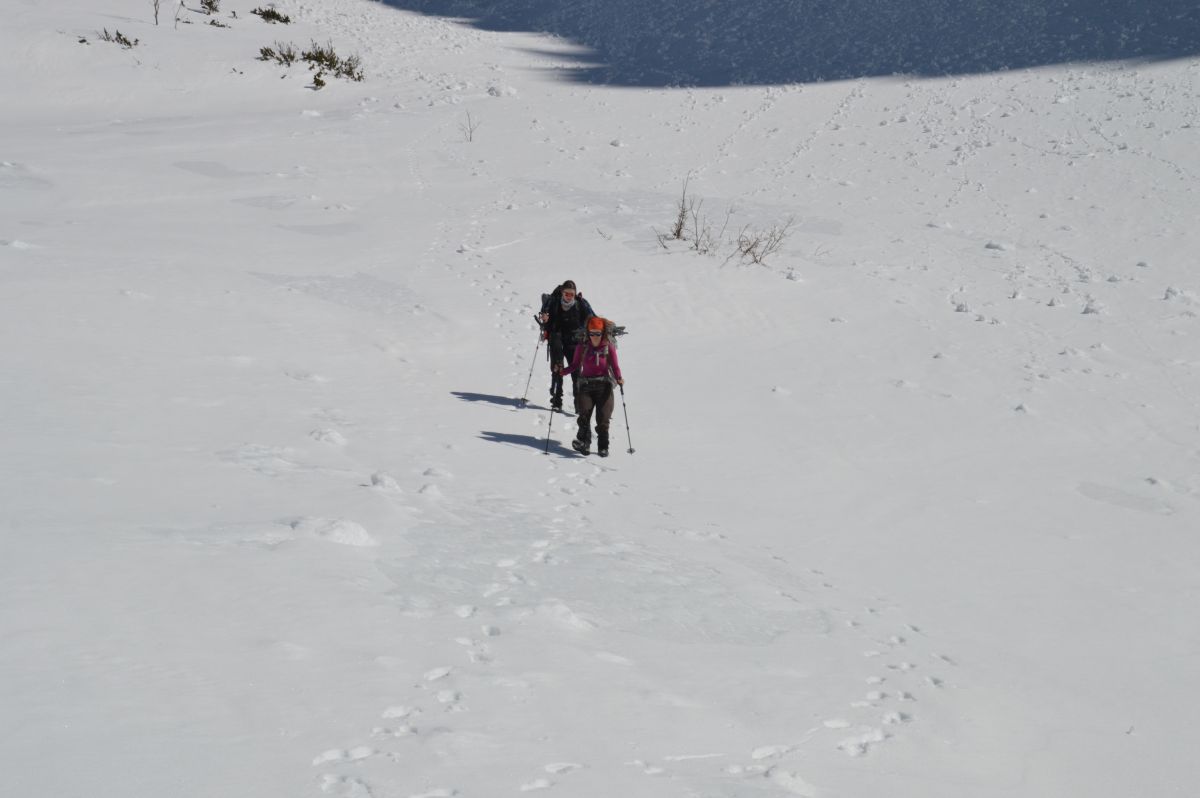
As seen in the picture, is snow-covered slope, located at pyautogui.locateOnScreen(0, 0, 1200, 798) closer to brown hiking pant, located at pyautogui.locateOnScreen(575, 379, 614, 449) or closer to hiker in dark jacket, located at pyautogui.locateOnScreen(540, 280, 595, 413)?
brown hiking pant, located at pyautogui.locateOnScreen(575, 379, 614, 449)

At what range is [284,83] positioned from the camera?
2241 cm

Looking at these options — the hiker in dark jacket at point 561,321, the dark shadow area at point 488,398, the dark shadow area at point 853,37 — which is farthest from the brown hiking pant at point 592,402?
the dark shadow area at point 853,37

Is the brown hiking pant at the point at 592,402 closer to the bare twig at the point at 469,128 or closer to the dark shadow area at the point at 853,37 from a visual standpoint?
the bare twig at the point at 469,128

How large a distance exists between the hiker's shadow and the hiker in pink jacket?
0.49ft

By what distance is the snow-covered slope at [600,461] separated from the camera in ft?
12.6

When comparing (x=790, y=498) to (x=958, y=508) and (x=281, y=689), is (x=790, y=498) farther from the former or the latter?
(x=281, y=689)

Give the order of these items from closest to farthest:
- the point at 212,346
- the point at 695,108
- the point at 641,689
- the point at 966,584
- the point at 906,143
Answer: the point at 641,689 → the point at 966,584 → the point at 212,346 → the point at 906,143 → the point at 695,108

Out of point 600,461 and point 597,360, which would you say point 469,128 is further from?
point 600,461

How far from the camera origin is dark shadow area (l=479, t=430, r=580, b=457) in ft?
28.0

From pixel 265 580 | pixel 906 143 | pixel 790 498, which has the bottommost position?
pixel 790 498

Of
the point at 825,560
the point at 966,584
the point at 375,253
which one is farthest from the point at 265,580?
the point at 375,253

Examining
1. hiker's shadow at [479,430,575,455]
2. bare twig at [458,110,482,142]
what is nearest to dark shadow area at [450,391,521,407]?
hiker's shadow at [479,430,575,455]

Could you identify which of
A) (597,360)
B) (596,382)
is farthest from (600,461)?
(597,360)

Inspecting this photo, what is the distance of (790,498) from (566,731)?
14.3 ft
